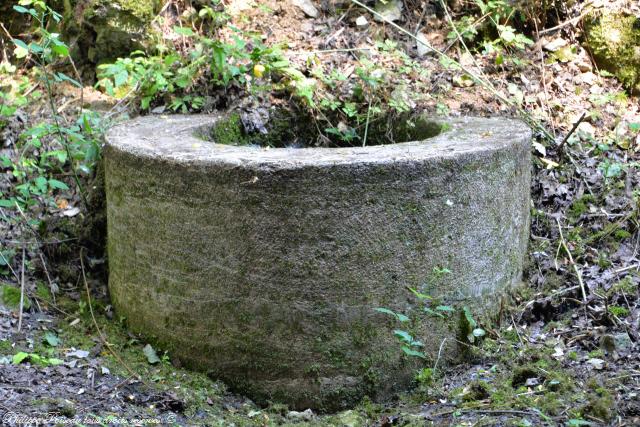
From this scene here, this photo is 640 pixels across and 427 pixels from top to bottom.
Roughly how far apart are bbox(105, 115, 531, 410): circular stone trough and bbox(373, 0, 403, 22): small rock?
2.34 m

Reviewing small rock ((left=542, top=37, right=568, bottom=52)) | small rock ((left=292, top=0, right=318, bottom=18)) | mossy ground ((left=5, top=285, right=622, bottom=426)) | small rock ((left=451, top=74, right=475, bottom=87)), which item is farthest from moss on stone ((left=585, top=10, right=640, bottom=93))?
mossy ground ((left=5, top=285, right=622, bottom=426))

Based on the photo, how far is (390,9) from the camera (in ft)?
19.0

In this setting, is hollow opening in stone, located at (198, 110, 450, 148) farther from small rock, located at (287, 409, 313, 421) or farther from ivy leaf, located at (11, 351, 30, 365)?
small rock, located at (287, 409, 313, 421)

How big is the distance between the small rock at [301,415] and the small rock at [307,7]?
10.8 ft

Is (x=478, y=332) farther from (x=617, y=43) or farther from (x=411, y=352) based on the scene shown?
(x=617, y=43)

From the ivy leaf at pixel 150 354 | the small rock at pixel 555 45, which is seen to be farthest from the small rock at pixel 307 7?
the ivy leaf at pixel 150 354

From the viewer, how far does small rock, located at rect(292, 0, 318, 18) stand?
5.69 meters

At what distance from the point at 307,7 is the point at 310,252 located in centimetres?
297

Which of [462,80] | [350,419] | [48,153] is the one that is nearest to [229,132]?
[48,153]

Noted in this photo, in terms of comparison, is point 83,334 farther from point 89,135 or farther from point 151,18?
point 151,18

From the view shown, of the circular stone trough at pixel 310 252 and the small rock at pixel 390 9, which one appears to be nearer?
the circular stone trough at pixel 310 252

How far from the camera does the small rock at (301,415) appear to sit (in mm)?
3367

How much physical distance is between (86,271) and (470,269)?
2247mm

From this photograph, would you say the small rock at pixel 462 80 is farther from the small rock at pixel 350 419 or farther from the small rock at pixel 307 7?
the small rock at pixel 350 419
